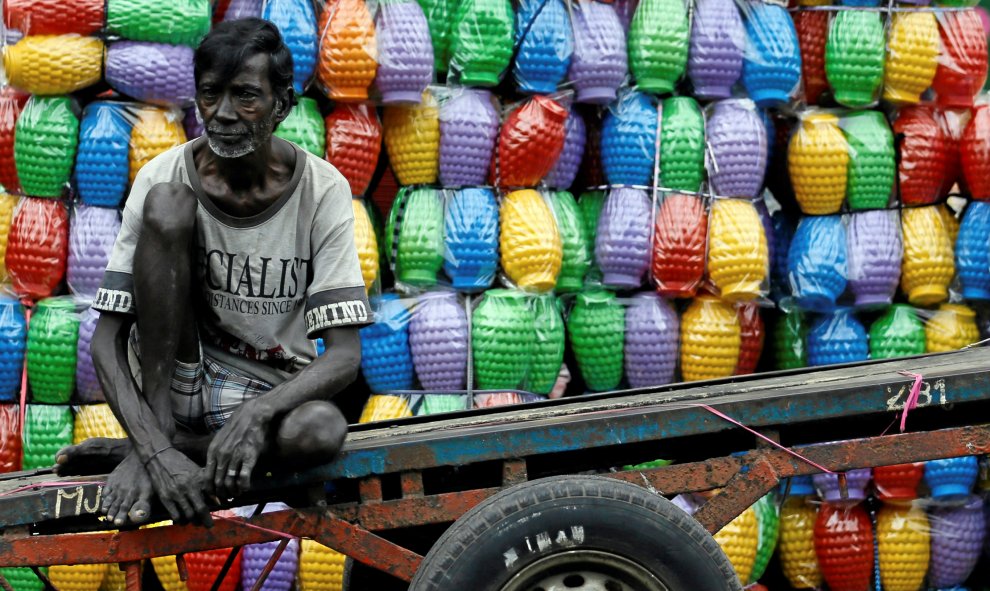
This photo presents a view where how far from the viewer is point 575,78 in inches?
185

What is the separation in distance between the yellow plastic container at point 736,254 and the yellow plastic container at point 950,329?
0.68m

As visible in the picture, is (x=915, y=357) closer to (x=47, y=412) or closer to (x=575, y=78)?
(x=575, y=78)

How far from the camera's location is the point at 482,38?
4535 mm

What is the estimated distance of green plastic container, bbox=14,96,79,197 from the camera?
4.32m

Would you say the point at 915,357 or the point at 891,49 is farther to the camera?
the point at 891,49

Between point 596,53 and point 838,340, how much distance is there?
1.36 meters

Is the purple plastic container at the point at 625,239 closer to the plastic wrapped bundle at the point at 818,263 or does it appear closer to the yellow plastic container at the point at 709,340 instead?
the yellow plastic container at the point at 709,340

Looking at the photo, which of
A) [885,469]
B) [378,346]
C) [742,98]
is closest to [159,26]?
[378,346]

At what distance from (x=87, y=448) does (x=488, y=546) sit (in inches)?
40.0

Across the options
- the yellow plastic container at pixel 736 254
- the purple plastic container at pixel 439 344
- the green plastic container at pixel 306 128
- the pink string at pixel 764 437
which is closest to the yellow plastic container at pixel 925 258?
the yellow plastic container at pixel 736 254

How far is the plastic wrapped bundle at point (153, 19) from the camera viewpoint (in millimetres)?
4270

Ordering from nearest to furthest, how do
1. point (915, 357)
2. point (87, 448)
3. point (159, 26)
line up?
point (87, 448)
point (915, 357)
point (159, 26)

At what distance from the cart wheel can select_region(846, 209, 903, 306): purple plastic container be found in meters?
2.16

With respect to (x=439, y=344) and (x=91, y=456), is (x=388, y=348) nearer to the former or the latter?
(x=439, y=344)
